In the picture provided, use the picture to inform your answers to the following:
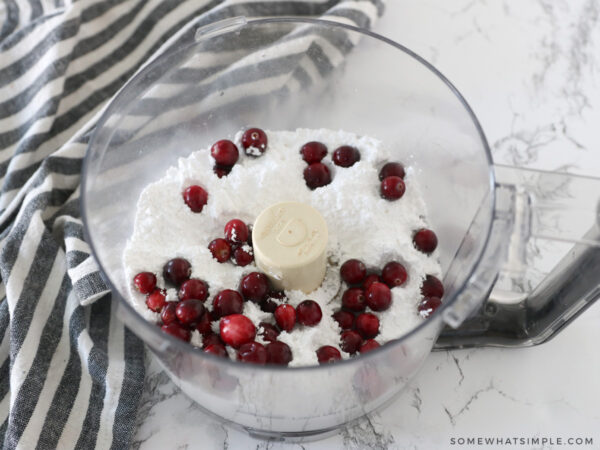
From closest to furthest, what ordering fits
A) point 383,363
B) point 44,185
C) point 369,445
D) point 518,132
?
point 383,363, point 369,445, point 44,185, point 518,132

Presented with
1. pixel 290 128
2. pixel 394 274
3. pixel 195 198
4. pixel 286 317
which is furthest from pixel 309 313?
pixel 290 128

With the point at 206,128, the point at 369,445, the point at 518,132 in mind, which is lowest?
the point at 369,445

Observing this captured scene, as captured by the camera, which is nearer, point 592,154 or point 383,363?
point 383,363

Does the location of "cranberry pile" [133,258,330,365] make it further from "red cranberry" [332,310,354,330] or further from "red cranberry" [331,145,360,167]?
"red cranberry" [331,145,360,167]

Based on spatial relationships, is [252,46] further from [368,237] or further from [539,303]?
[539,303]

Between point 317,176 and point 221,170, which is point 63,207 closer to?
point 221,170

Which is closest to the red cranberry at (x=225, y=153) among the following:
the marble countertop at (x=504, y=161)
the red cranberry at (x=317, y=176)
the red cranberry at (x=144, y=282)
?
the red cranberry at (x=317, y=176)

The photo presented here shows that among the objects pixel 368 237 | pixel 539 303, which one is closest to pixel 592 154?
pixel 539 303
